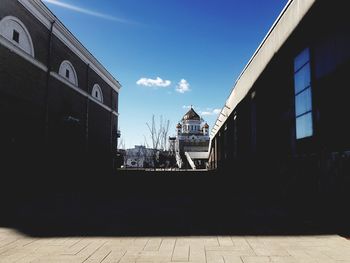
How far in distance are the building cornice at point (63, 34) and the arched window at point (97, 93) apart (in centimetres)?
134

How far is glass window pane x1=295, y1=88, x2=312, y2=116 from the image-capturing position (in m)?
8.07

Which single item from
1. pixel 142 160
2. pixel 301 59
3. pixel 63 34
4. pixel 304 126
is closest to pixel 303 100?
pixel 304 126

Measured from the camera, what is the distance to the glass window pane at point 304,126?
8.10 meters

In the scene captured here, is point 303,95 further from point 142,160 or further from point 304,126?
point 142,160

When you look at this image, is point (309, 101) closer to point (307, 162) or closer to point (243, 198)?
point (307, 162)

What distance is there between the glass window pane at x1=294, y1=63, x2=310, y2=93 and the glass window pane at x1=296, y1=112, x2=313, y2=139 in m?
0.84

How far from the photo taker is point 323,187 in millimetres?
6395

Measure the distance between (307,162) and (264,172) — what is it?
3573 millimetres

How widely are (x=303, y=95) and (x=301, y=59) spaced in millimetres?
1067

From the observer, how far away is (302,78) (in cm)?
852

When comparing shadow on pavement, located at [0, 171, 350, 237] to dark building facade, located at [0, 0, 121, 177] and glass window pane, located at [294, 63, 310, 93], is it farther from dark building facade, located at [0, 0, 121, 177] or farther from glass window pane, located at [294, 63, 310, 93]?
dark building facade, located at [0, 0, 121, 177]

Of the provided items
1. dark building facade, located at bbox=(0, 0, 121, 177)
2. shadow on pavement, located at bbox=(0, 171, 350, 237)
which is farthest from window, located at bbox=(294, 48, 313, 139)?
dark building facade, located at bbox=(0, 0, 121, 177)

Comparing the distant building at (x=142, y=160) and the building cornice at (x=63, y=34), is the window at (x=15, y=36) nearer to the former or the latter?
the building cornice at (x=63, y=34)

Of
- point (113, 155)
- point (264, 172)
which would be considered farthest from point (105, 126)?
point (264, 172)
